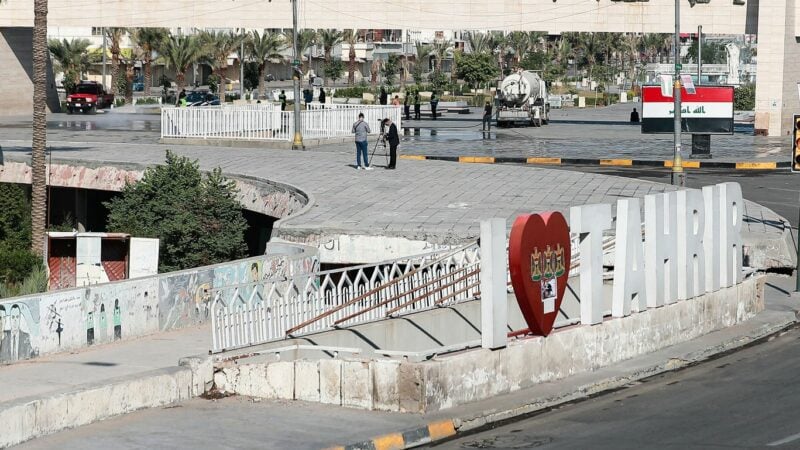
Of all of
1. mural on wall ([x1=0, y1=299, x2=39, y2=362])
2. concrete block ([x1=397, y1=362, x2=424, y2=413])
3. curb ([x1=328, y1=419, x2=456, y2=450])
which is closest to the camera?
curb ([x1=328, y1=419, x2=456, y2=450])

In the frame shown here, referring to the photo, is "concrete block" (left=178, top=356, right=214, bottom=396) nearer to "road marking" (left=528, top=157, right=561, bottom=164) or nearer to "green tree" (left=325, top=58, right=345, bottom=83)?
"road marking" (left=528, top=157, right=561, bottom=164)

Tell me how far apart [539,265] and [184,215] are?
14.6 meters

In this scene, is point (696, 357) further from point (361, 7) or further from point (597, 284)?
point (361, 7)

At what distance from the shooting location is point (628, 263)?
18.8 m

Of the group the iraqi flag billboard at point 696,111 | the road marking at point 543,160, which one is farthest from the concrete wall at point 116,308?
the iraqi flag billboard at point 696,111

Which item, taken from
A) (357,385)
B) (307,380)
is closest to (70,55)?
(307,380)

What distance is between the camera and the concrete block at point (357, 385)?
14.6m

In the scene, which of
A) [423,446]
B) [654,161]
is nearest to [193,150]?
[654,161]

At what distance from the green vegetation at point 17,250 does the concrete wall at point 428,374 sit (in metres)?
10.2

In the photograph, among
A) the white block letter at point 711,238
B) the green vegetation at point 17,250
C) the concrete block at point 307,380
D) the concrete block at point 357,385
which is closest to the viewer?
the concrete block at point 357,385

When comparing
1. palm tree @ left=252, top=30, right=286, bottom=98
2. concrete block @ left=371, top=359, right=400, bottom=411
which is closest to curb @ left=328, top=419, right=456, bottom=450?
concrete block @ left=371, top=359, right=400, bottom=411

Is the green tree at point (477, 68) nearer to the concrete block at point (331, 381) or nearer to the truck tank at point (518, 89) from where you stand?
the truck tank at point (518, 89)

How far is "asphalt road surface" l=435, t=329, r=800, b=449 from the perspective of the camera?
13484 mm

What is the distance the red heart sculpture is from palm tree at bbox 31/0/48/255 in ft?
46.4
